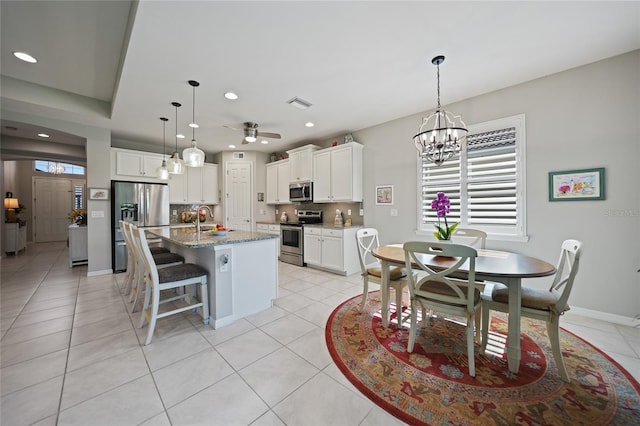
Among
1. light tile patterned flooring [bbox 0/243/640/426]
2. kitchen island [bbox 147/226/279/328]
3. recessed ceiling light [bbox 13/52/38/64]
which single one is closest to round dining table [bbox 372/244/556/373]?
light tile patterned flooring [bbox 0/243/640/426]

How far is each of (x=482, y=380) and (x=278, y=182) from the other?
5.09m

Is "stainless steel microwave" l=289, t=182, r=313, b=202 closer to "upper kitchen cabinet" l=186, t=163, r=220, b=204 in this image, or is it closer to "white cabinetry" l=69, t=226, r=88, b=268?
"upper kitchen cabinet" l=186, t=163, r=220, b=204

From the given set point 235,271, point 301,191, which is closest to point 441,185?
point 301,191

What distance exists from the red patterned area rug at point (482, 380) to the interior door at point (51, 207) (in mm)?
10686

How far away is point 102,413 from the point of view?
1370mm

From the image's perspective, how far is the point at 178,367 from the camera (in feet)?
5.86

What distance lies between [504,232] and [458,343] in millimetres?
1775

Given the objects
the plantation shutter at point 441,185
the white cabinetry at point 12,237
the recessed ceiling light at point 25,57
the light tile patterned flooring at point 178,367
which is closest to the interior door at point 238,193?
the light tile patterned flooring at point 178,367

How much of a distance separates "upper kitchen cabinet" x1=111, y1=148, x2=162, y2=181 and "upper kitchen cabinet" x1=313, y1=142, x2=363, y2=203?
3181 millimetres

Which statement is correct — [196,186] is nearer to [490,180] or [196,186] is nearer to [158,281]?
[158,281]

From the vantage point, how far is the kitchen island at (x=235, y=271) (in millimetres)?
2391

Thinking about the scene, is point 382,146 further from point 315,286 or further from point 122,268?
point 122,268

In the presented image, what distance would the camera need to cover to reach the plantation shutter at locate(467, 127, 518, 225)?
3.01 metres

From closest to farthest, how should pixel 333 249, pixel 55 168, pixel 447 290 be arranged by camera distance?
pixel 447 290 < pixel 333 249 < pixel 55 168
